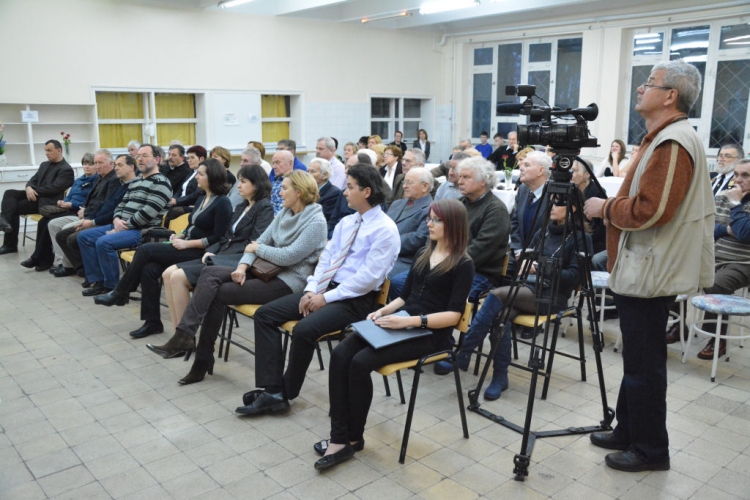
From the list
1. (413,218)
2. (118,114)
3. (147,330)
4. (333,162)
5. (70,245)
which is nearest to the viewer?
(413,218)

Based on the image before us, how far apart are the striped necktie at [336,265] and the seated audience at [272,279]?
0.26m

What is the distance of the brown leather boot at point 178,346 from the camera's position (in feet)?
13.2

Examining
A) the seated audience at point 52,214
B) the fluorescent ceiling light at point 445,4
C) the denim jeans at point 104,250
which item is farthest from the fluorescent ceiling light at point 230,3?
the denim jeans at point 104,250

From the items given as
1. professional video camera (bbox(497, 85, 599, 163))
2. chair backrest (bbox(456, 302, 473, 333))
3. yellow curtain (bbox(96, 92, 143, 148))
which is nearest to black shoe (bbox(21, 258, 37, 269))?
yellow curtain (bbox(96, 92, 143, 148))

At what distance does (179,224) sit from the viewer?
17.8 ft

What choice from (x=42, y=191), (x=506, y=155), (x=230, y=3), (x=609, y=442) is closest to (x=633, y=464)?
(x=609, y=442)

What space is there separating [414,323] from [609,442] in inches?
42.5

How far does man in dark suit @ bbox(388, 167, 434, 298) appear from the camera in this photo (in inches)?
169

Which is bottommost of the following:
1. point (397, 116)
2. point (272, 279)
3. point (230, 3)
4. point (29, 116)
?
point (272, 279)

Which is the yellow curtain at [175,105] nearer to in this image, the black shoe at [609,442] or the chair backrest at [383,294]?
the chair backrest at [383,294]

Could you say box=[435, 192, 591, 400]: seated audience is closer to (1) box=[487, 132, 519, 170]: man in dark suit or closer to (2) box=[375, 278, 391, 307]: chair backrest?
(2) box=[375, 278, 391, 307]: chair backrest

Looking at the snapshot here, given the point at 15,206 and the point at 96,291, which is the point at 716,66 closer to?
the point at 96,291

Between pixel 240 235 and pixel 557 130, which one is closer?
pixel 557 130

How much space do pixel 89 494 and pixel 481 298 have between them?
227 cm
